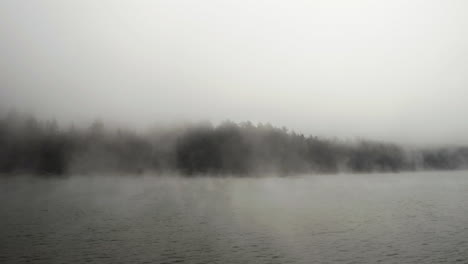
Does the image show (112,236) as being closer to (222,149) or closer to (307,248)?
(307,248)

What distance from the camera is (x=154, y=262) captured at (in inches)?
1150

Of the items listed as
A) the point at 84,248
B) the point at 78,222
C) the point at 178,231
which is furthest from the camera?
the point at 78,222

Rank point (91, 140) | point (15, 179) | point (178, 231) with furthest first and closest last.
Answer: point (91, 140)
point (15, 179)
point (178, 231)

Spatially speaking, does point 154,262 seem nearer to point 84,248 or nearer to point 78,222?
point 84,248

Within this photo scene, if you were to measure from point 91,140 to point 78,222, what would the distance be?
11951 cm

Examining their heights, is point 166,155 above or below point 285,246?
above

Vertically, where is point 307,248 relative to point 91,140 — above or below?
below

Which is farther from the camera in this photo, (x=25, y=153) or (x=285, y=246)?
(x=25, y=153)

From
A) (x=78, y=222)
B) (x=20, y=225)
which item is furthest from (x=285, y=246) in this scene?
(x=20, y=225)

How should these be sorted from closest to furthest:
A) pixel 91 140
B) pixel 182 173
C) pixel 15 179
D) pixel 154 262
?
pixel 154 262, pixel 15 179, pixel 91 140, pixel 182 173

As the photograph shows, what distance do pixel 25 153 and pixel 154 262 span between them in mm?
116082

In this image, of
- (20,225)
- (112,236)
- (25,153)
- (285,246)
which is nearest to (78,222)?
(20,225)

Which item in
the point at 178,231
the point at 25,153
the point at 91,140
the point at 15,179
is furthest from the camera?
the point at 91,140

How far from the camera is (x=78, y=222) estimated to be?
48.8 metres
